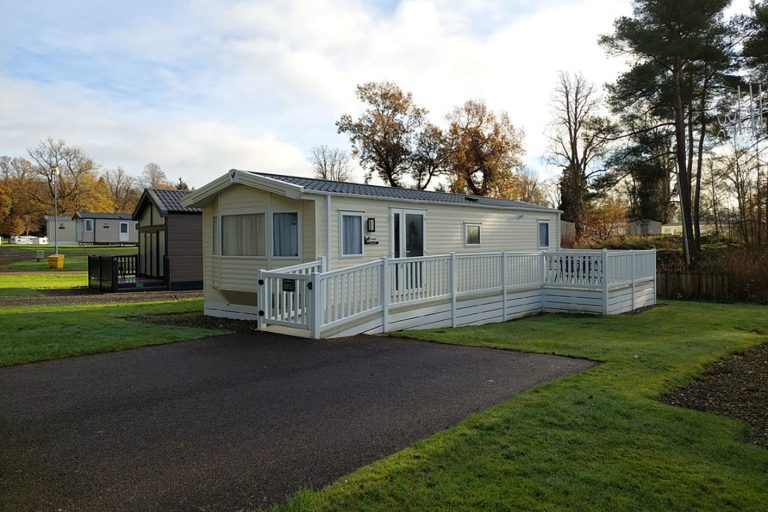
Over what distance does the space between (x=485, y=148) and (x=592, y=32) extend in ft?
43.8

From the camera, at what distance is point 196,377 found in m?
5.74

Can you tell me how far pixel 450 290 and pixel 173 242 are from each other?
442 inches

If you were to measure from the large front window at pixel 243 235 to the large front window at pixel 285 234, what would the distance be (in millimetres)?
313

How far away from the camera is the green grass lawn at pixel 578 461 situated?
2814 mm

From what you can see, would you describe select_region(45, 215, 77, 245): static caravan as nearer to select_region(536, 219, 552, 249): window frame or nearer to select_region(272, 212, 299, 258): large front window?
select_region(536, 219, 552, 249): window frame

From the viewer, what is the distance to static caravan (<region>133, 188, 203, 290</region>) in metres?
17.5

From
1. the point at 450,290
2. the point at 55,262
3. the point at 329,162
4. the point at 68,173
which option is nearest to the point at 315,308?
the point at 450,290

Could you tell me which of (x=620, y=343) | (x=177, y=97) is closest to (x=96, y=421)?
(x=620, y=343)

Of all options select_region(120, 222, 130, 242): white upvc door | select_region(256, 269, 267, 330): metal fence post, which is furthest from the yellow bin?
select_region(120, 222, 130, 242): white upvc door

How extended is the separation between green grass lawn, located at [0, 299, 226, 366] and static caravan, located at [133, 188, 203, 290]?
5.43 m

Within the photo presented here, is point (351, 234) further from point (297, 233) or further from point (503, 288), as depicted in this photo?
point (503, 288)

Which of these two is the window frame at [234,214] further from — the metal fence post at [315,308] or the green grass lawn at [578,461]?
the green grass lawn at [578,461]

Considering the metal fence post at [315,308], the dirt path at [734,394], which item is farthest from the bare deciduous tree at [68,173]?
the dirt path at [734,394]

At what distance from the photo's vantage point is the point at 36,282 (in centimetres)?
1934
